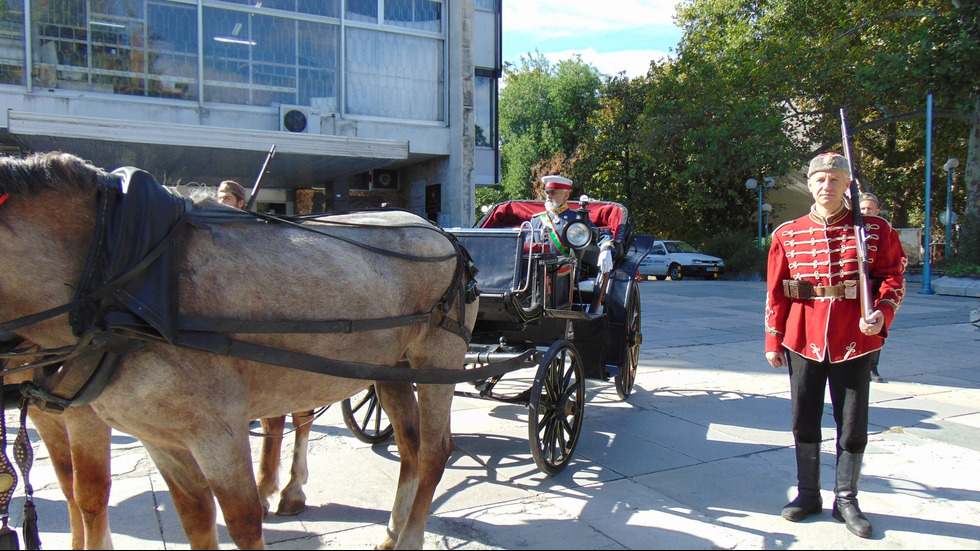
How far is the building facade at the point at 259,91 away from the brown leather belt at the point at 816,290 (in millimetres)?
8787

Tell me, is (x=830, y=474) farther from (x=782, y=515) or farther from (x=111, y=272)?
(x=111, y=272)

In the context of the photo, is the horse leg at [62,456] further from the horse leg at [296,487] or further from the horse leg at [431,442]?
the horse leg at [431,442]

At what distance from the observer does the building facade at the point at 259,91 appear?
36.3 ft

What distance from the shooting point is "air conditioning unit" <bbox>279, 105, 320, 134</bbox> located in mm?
13078

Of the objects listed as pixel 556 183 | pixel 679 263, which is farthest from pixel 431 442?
pixel 679 263

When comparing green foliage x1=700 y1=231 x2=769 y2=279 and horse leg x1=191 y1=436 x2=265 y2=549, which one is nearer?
horse leg x1=191 y1=436 x2=265 y2=549

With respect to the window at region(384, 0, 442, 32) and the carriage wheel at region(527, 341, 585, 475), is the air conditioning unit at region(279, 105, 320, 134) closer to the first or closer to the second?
the window at region(384, 0, 442, 32)

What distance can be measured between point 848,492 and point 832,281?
3.86 ft

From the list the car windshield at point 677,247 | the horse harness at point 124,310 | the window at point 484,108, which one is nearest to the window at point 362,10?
the window at point 484,108

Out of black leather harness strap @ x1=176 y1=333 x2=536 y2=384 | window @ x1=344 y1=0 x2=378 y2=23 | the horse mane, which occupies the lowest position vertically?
black leather harness strap @ x1=176 y1=333 x2=536 y2=384

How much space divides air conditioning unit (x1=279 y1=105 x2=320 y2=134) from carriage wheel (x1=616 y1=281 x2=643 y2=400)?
8571 mm

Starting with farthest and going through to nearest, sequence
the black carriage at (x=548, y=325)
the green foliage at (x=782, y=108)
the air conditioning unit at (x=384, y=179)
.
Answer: the green foliage at (x=782, y=108)
the air conditioning unit at (x=384, y=179)
the black carriage at (x=548, y=325)

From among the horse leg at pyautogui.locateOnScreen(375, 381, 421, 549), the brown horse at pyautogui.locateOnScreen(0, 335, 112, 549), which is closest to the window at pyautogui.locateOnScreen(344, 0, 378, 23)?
the horse leg at pyautogui.locateOnScreen(375, 381, 421, 549)

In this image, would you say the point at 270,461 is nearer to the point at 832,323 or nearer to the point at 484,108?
the point at 832,323
